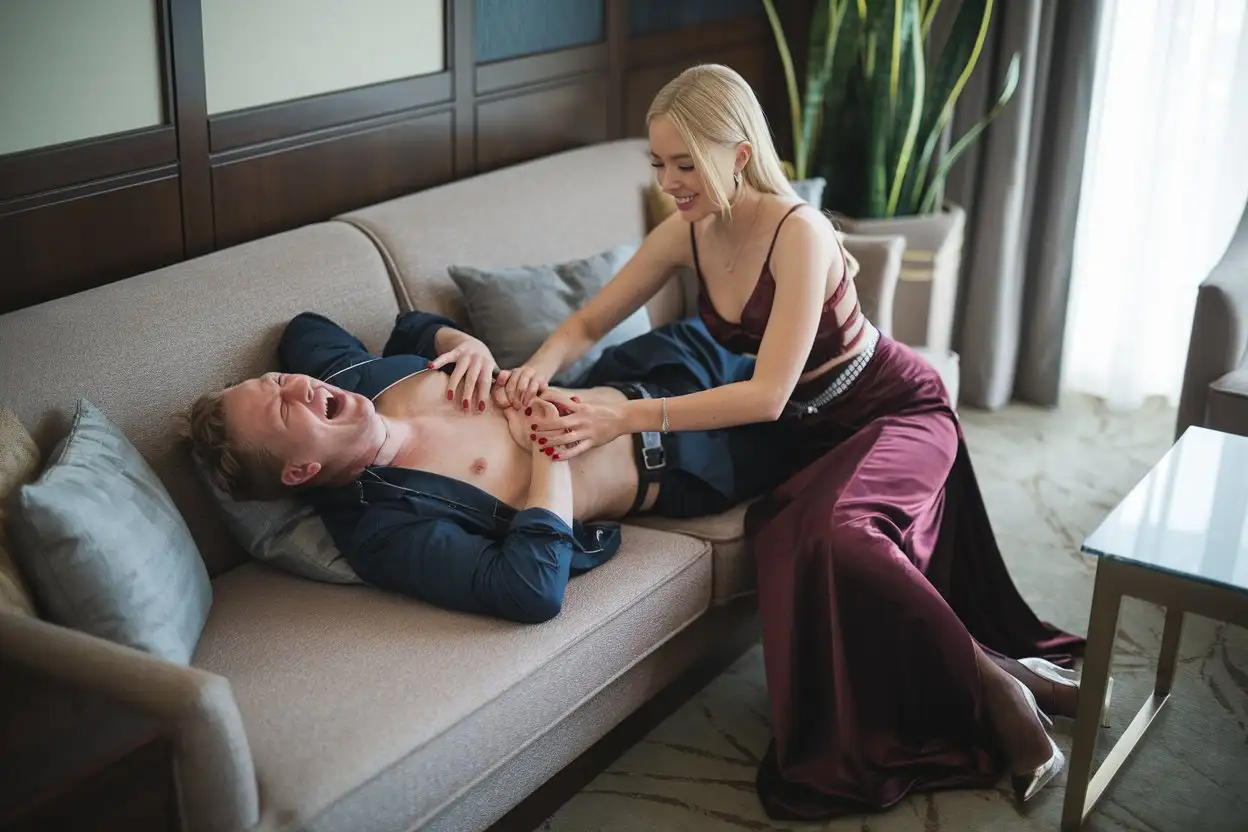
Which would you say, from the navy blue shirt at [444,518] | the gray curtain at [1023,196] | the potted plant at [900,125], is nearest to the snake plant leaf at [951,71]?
the potted plant at [900,125]

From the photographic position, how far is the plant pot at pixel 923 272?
3629 millimetres

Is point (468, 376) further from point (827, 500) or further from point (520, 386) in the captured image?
point (827, 500)

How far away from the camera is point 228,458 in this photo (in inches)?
83.7

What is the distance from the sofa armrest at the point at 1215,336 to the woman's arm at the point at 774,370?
1107mm

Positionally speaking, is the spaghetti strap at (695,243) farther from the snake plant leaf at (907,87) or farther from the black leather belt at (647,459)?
the snake plant leaf at (907,87)

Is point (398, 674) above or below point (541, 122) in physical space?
below

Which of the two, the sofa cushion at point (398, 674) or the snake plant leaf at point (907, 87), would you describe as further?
the snake plant leaf at point (907, 87)

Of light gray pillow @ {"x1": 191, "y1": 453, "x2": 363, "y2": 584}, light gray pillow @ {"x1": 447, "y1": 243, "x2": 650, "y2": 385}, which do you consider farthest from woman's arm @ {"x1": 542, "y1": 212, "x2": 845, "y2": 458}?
light gray pillow @ {"x1": 191, "y1": 453, "x2": 363, "y2": 584}

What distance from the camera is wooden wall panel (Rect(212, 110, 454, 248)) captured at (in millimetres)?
2711

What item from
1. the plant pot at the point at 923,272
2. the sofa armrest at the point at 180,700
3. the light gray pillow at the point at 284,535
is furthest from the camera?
the plant pot at the point at 923,272

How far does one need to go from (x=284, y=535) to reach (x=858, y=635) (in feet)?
3.27

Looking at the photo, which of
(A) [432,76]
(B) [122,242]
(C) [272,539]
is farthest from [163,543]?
(A) [432,76]

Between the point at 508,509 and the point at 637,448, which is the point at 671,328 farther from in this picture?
the point at 508,509

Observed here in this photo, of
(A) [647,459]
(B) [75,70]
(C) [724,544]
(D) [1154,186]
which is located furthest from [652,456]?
(D) [1154,186]
